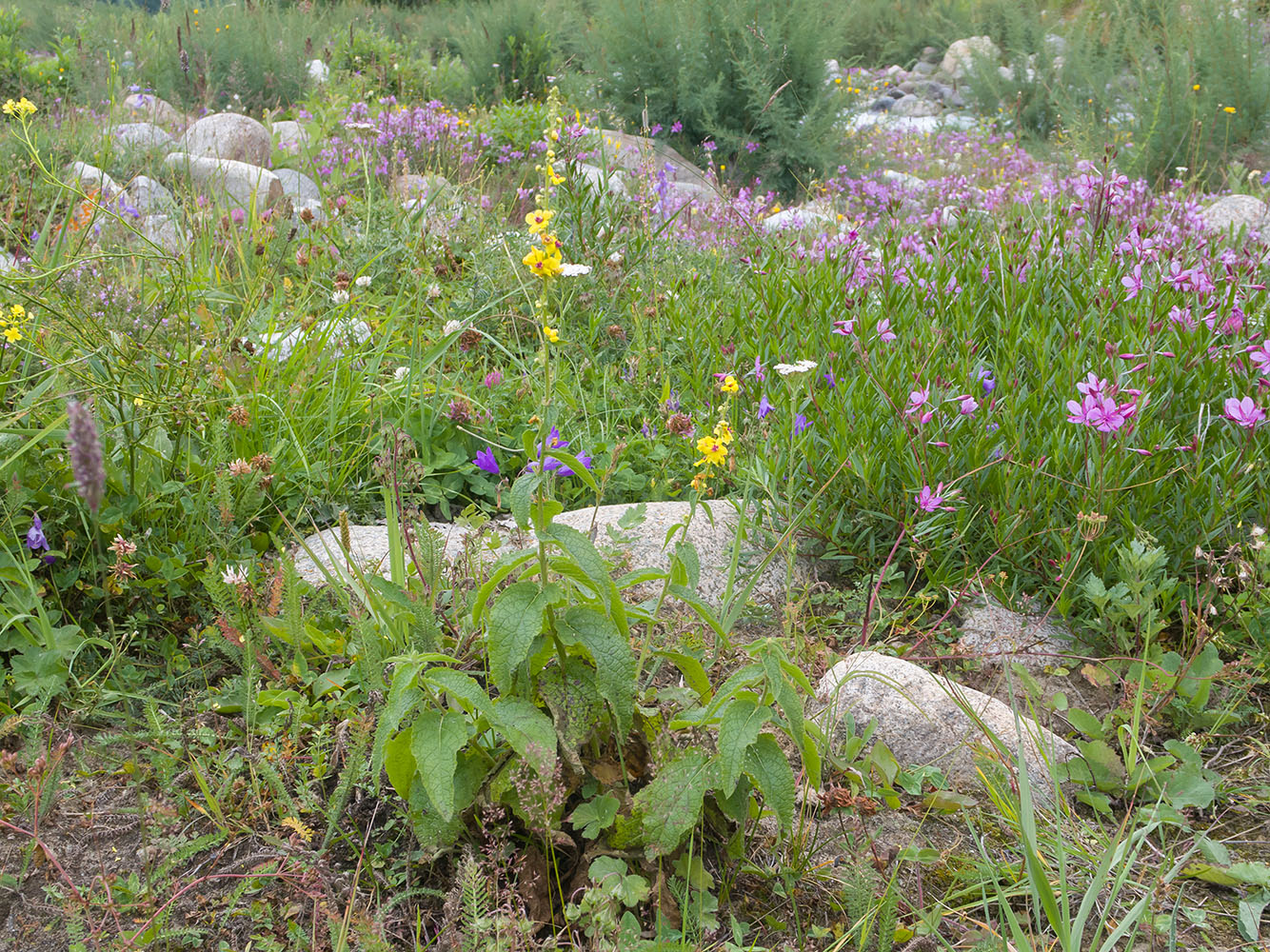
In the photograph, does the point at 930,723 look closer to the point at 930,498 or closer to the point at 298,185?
the point at 930,498

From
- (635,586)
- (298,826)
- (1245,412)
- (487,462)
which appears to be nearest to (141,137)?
(487,462)

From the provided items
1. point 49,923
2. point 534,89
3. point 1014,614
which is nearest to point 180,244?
point 49,923

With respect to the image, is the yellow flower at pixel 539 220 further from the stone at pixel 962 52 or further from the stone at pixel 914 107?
the stone at pixel 962 52

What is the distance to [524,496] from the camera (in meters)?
1.31

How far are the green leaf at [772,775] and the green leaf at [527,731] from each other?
1.02 feet

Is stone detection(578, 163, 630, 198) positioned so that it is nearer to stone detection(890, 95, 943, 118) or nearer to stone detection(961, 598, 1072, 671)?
stone detection(961, 598, 1072, 671)

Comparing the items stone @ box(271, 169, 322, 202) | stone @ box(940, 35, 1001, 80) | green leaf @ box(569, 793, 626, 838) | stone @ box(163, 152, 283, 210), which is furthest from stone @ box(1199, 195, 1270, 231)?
stone @ box(940, 35, 1001, 80)

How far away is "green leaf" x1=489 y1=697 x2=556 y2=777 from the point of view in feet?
4.20

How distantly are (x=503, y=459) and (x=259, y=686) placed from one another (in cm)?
112

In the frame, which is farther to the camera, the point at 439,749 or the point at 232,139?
the point at 232,139

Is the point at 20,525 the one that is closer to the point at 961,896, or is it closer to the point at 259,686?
the point at 259,686

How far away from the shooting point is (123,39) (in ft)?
33.9

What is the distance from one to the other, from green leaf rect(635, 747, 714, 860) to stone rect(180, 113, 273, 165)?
6.45 m

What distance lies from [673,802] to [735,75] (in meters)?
8.15
